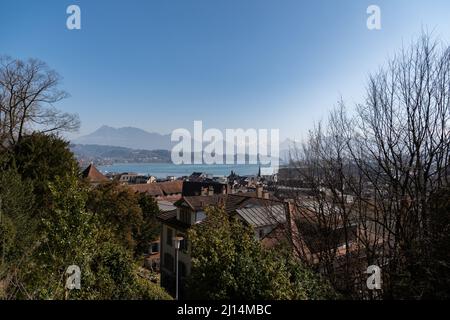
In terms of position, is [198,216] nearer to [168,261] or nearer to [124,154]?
[168,261]

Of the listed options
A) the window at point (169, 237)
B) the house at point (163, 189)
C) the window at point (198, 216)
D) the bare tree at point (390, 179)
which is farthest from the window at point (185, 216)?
the house at point (163, 189)

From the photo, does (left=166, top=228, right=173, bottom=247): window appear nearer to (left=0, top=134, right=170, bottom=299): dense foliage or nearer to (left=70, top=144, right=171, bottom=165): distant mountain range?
(left=0, top=134, right=170, bottom=299): dense foliage

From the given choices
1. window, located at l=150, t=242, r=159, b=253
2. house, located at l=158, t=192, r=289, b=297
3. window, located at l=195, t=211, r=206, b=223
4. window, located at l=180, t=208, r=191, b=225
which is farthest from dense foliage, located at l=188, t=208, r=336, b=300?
window, located at l=150, t=242, r=159, b=253

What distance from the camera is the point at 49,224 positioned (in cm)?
677

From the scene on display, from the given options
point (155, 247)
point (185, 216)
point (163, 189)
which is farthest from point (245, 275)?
point (163, 189)

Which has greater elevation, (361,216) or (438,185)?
(438,185)

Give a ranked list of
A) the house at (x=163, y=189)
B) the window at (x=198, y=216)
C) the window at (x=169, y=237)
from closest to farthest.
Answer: the window at (x=198, y=216) → the window at (x=169, y=237) → the house at (x=163, y=189)

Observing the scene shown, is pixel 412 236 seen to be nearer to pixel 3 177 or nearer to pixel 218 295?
pixel 218 295

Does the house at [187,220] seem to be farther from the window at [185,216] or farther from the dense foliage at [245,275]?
the dense foliage at [245,275]

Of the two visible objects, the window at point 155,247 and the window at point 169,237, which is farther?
the window at point 155,247

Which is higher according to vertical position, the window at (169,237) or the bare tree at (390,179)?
the bare tree at (390,179)

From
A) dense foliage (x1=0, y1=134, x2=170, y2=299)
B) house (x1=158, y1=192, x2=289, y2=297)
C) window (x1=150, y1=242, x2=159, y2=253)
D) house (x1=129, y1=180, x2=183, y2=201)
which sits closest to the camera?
dense foliage (x1=0, y1=134, x2=170, y2=299)
